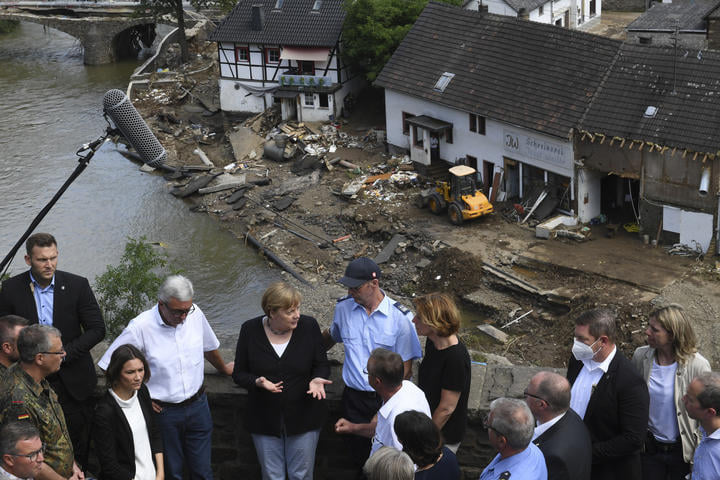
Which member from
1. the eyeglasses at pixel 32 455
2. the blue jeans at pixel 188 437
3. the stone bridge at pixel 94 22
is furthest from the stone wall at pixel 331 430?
the stone bridge at pixel 94 22

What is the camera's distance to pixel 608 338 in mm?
6469

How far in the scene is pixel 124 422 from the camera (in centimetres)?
639

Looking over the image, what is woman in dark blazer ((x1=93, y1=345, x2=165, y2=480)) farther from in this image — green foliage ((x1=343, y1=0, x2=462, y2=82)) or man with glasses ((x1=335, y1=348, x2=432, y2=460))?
green foliage ((x1=343, y1=0, x2=462, y2=82))

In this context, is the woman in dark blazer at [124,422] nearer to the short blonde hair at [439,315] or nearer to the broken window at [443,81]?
the short blonde hair at [439,315]

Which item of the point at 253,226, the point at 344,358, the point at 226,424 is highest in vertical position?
the point at 344,358

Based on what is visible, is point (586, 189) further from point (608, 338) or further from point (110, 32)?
point (110, 32)

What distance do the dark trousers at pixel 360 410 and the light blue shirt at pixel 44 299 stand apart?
7.99ft

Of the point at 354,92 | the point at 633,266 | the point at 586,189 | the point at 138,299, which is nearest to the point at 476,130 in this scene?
the point at 586,189

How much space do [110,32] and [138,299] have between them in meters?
38.6

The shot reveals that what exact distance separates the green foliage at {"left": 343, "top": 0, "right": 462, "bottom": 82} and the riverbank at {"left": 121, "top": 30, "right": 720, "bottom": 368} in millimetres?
2528

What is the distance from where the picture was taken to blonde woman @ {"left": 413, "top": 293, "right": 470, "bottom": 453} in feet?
21.4

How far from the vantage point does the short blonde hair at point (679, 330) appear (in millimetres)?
6457

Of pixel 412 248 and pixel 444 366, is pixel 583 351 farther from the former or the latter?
pixel 412 248

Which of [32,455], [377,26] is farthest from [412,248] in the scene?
[32,455]
